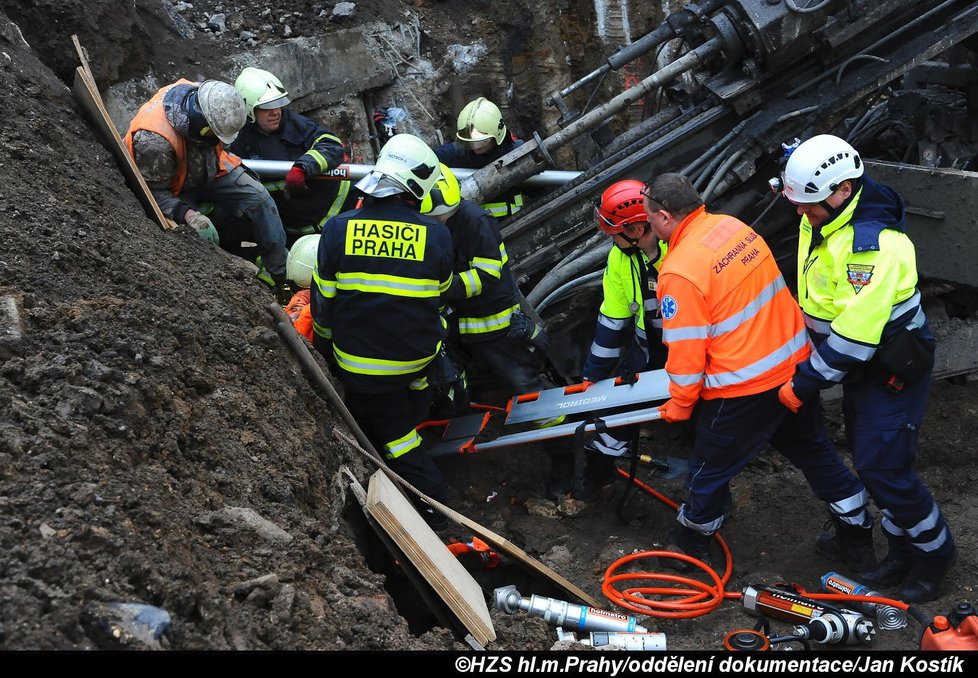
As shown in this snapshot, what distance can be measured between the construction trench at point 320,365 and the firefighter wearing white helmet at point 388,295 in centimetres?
29

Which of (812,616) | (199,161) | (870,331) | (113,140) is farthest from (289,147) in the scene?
(812,616)

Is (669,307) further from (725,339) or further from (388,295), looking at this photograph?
(388,295)

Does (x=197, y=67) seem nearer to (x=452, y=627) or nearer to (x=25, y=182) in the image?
(x=25, y=182)

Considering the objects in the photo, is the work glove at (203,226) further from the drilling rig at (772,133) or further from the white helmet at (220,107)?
the drilling rig at (772,133)

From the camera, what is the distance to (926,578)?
4227 mm

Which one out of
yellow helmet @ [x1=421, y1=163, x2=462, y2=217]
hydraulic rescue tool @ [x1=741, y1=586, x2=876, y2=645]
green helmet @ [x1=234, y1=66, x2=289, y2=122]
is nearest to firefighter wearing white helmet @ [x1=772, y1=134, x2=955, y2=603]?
hydraulic rescue tool @ [x1=741, y1=586, x2=876, y2=645]

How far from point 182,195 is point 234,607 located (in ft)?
11.1

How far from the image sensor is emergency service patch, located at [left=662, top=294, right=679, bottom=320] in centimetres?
399

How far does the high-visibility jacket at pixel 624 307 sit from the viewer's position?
16.0 ft

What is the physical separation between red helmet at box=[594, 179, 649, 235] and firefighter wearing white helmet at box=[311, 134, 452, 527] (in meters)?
0.91

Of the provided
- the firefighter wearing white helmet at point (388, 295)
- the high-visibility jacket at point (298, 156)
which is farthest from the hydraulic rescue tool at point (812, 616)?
the high-visibility jacket at point (298, 156)

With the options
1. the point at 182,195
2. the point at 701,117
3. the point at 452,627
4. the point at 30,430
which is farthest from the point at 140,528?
the point at 701,117

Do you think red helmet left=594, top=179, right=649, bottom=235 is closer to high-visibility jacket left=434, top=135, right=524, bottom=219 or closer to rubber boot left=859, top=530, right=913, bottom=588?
high-visibility jacket left=434, top=135, right=524, bottom=219

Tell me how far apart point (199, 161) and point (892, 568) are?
4329 millimetres
